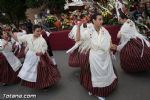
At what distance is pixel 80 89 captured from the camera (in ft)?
16.1

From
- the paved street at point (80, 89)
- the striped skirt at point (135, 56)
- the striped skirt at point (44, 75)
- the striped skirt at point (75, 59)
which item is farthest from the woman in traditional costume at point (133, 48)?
the striped skirt at point (44, 75)

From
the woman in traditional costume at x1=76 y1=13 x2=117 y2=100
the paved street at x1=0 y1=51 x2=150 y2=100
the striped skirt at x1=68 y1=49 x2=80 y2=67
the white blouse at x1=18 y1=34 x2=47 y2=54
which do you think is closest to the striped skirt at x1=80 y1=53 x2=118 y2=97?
the woman in traditional costume at x1=76 y1=13 x2=117 y2=100

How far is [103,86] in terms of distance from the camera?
173 inches

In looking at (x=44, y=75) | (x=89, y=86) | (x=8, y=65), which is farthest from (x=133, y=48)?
(x=8, y=65)

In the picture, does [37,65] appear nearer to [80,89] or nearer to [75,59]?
[80,89]

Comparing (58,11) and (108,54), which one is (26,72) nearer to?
(108,54)

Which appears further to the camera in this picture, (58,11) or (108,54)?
(58,11)

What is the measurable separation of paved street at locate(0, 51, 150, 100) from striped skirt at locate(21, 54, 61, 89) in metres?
0.17

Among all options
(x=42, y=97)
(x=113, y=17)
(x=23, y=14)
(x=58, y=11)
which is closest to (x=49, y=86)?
(x=42, y=97)

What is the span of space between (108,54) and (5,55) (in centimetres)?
170

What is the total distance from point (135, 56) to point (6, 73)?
206cm

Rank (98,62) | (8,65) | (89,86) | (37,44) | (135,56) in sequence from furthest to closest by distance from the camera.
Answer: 1. (8,65)
2. (135,56)
3. (37,44)
4. (89,86)
5. (98,62)

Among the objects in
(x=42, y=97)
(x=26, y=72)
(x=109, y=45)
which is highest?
(x=109, y=45)

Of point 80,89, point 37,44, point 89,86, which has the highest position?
point 37,44
